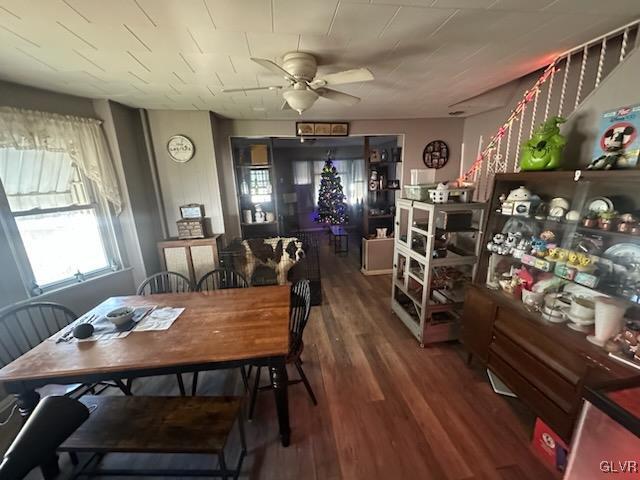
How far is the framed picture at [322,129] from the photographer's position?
3.77 m

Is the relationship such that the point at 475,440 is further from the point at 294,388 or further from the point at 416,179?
the point at 416,179

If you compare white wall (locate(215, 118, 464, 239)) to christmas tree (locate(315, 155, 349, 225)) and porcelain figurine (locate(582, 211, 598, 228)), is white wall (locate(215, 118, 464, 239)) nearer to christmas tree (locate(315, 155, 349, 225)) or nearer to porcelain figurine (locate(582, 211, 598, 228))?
christmas tree (locate(315, 155, 349, 225))

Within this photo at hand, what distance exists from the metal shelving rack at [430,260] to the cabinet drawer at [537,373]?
589 mm

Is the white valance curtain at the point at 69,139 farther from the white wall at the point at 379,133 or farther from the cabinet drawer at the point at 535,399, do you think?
the cabinet drawer at the point at 535,399

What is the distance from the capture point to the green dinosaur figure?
5.14 ft

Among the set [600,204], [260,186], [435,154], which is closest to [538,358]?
[600,204]

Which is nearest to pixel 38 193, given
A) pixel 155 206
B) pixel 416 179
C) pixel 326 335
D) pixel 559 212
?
pixel 155 206

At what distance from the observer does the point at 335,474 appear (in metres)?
1.41

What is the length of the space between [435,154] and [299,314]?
11.7 feet

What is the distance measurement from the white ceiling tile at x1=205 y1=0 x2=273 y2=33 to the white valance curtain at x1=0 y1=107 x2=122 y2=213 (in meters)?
1.97

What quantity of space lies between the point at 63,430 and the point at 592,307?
93.0 inches

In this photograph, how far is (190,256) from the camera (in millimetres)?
3145

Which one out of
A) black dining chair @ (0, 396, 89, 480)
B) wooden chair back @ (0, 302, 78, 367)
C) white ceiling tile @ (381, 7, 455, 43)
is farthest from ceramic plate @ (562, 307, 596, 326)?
wooden chair back @ (0, 302, 78, 367)

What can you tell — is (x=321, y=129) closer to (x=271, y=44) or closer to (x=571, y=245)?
(x=271, y=44)
